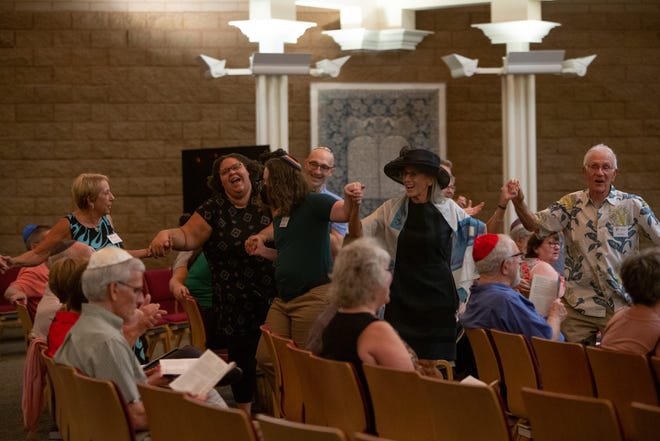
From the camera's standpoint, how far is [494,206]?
10.0 metres

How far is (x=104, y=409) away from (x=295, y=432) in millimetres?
962

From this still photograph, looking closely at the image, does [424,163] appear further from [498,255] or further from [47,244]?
[47,244]

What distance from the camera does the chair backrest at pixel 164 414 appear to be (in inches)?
104

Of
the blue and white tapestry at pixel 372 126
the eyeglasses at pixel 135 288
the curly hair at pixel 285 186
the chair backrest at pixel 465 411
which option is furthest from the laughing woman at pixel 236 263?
the blue and white tapestry at pixel 372 126

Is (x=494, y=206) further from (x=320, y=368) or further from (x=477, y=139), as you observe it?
(x=320, y=368)

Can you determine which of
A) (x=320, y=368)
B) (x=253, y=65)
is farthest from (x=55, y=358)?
(x=253, y=65)

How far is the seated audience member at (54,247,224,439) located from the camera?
322 cm

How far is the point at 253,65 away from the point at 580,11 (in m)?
3.83

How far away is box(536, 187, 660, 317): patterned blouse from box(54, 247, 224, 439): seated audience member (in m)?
2.53

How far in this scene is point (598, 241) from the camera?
5.09 meters

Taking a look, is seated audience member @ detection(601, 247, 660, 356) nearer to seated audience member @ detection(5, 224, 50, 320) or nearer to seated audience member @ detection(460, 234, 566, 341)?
seated audience member @ detection(460, 234, 566, 341)

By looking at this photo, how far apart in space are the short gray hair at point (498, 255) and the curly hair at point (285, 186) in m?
1.12

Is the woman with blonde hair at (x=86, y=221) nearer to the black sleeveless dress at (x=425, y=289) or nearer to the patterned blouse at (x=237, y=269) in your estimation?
the patterned blouse at (x=237, y=269)

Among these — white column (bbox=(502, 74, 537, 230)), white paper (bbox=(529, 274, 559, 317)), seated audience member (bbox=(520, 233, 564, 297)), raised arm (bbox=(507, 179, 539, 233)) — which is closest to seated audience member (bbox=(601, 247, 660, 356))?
white paper (bbox=(529, 274, 559, 317))
